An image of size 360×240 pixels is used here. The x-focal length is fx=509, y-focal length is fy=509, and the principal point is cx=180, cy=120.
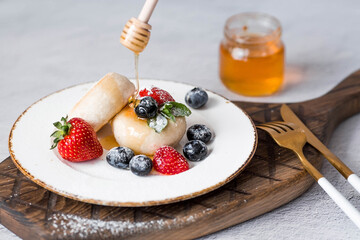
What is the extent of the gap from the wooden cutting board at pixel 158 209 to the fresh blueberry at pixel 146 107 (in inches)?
13.2

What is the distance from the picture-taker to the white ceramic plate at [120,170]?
1.59 meters

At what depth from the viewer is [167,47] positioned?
10.5ft

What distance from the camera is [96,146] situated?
5.88 feet

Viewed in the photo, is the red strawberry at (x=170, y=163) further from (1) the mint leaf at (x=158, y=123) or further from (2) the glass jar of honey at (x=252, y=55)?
(2) the glass jar of honey at (x=252, y=55)

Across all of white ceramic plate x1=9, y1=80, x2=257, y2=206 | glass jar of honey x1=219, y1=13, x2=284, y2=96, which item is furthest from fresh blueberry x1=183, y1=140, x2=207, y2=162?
glass jar of honey x1=219, y1=13, x2=284, y2=96

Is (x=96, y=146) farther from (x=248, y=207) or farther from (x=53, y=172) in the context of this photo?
(x=248, y=207)

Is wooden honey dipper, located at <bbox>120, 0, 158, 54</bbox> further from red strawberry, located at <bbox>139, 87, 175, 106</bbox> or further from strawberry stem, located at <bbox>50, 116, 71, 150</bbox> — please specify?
strawberry stem, located at <bbox>50, 116, 71, 150</bbox>

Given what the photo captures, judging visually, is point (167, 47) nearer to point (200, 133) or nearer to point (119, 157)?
point (200, 133)

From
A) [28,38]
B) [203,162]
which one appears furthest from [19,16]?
[203,162]

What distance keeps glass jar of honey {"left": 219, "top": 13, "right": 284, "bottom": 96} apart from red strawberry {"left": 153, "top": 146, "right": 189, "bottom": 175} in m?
0.95

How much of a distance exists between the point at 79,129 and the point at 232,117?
2.06 ft

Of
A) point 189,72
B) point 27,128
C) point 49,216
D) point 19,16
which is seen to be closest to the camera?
point 49,216

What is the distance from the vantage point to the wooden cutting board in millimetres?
1589

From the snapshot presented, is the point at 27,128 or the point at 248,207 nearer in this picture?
the point at 248,207
